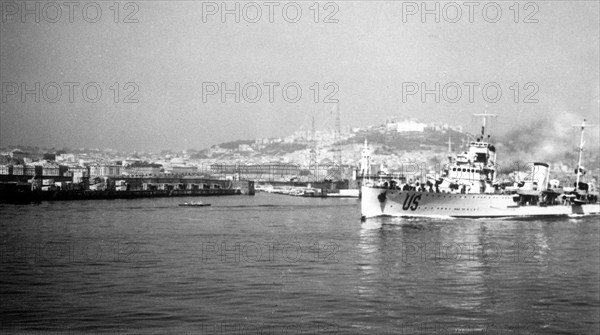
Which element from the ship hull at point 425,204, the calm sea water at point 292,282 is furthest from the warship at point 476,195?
the calm sea water at point 292,282

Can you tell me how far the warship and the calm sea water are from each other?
32.3 ft

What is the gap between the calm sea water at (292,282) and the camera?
551 inches

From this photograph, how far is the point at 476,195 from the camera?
44.2 metres

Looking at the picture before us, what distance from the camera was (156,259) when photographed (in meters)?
22.4

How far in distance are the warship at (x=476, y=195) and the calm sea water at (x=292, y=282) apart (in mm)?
9847

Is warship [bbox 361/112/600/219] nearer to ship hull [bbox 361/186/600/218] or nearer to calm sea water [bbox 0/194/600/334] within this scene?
ship hull [bbox 361/186/600/218]

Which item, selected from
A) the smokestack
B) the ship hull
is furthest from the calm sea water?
the smokestack

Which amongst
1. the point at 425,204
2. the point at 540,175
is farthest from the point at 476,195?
the point at 540,175

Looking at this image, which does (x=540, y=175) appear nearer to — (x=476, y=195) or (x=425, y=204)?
(x=476, y=195)

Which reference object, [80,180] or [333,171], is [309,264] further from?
[333,171]

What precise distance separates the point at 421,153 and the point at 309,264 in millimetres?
179763

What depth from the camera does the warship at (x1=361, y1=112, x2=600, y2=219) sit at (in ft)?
140

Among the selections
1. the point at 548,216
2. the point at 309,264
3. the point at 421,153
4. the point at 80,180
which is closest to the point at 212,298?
the point at 309,264

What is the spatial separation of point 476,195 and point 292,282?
28.5m
